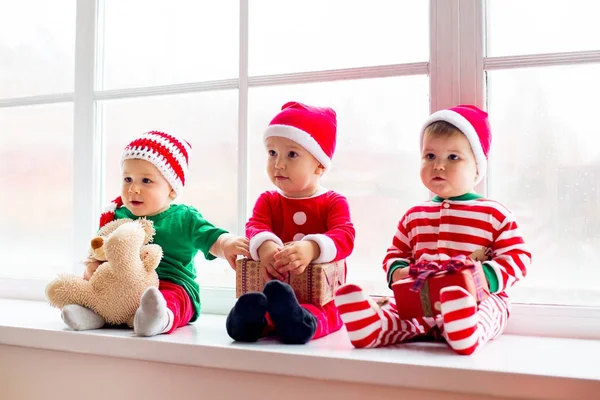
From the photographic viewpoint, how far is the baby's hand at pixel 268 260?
135 centimetres

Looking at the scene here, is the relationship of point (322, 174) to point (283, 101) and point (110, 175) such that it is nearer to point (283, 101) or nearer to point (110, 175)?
point (283, 101)

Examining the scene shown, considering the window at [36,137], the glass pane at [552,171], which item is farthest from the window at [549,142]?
the window at [36,137]

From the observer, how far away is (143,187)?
1.52m

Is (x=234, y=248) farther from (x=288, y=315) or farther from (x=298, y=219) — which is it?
(x=288, y=315)

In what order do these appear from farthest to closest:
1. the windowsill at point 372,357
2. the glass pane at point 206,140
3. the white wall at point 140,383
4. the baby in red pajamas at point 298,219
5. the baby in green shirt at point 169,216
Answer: the glass pane at point 206,140
the baby in green shirt at point 169,216
the baby in red pajamas at point 298,219
the white wall at point 140,383
the windowsill at point 372,357

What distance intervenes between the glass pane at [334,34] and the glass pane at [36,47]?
0.63 m

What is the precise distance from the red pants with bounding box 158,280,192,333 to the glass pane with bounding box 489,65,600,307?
2.41 ft

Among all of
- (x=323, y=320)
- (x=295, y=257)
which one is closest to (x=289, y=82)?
(x=295, y=257)

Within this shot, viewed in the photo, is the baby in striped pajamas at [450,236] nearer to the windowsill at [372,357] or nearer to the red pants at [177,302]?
the windowsill at [372,357]

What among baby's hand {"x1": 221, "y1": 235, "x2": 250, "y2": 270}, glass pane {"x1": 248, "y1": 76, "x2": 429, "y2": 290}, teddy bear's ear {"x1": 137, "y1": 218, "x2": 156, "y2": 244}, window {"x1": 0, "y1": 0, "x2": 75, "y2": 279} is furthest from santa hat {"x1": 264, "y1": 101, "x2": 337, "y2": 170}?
window {"x1": 0, "y1": 0, "x2": 75, "y2": 279}

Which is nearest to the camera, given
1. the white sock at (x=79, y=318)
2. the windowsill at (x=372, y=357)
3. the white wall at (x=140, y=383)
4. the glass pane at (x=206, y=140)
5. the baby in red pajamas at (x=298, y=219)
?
the windowsill at (x=372, y=357)

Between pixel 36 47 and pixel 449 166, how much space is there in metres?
1.36

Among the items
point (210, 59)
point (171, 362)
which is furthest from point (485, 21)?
point (171, 362)

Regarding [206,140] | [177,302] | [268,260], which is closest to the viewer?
[268,260]
